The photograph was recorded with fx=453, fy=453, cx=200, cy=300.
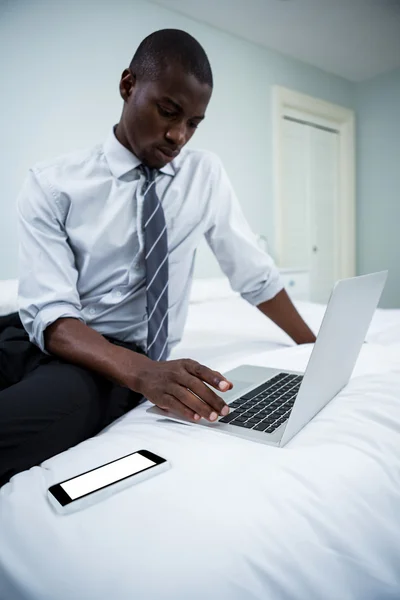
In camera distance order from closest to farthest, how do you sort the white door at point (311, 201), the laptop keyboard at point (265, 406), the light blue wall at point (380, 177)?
the laptop keyboard at point (265, 406), the white door at point (311, 201), the light blue wall at point (380, 177)

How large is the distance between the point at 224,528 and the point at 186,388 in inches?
10.4

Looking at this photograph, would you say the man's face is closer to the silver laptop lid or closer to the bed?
the silver laptop lid

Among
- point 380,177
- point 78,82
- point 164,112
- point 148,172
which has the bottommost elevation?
point 148,172

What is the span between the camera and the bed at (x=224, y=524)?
1.29 ft

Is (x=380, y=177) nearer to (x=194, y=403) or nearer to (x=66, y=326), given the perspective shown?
(x=66, y=326)

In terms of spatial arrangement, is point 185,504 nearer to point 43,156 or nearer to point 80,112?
point 43,156

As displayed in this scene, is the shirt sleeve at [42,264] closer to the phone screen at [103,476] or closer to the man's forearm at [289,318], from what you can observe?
the phone screen at [103,476]

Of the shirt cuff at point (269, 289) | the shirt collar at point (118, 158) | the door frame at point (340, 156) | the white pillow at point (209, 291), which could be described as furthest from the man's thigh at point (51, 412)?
the door frame at point (340, 156)

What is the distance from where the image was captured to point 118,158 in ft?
3.58

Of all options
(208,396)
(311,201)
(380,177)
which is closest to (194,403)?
(208,396)

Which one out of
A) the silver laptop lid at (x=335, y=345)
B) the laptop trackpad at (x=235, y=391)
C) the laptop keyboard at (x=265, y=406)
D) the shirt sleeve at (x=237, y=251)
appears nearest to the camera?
the silver laptop lid at (x=335, y=345)

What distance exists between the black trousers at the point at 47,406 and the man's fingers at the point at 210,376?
22 centimetres

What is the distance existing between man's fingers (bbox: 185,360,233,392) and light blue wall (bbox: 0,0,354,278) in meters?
1.68

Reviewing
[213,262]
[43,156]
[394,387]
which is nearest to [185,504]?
[394,387]
